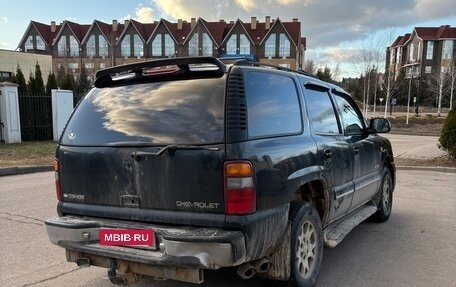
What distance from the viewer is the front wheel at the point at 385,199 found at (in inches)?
235

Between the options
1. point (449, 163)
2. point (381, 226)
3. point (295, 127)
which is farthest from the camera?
point (449, 163)

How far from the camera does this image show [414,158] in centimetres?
1324

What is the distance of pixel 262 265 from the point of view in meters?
3.24

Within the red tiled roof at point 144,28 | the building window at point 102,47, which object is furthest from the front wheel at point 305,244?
the building window at point 102,47

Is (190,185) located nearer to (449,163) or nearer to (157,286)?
(157,286)

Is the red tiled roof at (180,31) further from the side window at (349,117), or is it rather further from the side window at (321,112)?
the side window at (321,112)

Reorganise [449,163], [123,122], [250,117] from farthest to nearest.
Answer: [449,163], [123,122], [250,117]

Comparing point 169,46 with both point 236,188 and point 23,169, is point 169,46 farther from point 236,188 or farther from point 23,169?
point 236,188

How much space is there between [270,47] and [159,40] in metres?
17.9

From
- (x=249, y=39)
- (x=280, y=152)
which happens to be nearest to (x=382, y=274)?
(x=280, y=152)

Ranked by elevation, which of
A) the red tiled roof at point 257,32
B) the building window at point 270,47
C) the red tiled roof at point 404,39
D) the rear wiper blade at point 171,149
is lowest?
the rear wiper blade at point 171,149

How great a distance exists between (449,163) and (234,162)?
36.5ft

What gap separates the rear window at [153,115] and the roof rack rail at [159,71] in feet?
0.24

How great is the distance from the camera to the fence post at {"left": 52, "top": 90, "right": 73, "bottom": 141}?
16.5 meters
